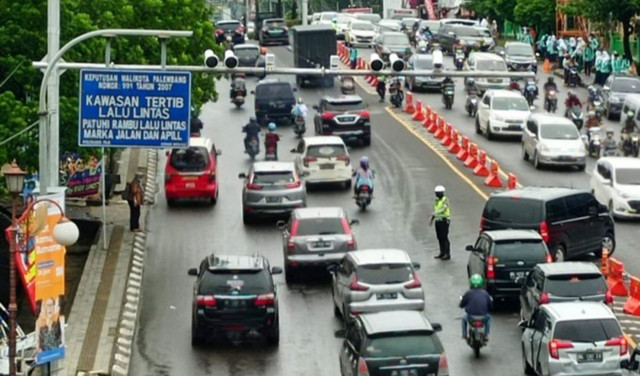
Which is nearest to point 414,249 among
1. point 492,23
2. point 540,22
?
point 540,22

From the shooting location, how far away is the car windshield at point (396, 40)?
90000mm

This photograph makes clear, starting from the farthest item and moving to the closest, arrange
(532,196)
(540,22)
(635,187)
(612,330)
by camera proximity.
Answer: (540,22), (635,187), (532,196), (612,330)

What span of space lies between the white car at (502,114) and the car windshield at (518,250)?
25544mm

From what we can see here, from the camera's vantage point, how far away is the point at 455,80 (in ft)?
265

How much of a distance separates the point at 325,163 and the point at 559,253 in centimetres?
1236

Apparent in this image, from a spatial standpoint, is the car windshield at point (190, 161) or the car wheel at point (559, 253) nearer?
the car wheel at point (559, 253)

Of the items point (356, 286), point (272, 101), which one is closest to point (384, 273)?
point (356, 286)

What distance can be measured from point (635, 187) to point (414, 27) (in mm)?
58073

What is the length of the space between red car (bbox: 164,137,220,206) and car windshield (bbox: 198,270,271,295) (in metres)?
16.5

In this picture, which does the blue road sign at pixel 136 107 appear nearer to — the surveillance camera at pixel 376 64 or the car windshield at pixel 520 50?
the surveillance camera at pixel 376 64

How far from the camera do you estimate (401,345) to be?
28.5 m

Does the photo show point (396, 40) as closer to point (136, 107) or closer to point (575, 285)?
point (136, 107)

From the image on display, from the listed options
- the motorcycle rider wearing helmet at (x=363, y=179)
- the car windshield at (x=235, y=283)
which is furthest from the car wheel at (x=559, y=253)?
the car windshield at (x=235, y=283)

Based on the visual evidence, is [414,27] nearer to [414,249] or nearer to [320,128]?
[320,128]
